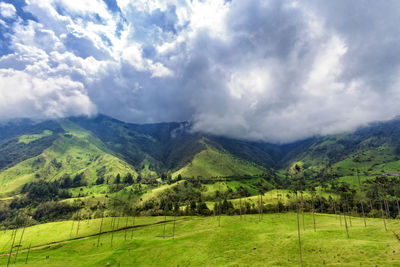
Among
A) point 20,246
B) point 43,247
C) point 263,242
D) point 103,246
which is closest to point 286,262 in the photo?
point 263,242

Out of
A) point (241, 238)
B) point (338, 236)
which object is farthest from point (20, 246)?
point (338, 236)

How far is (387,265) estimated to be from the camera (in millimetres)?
54531

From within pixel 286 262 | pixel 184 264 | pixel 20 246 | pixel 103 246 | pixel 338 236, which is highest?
pixel 338 236

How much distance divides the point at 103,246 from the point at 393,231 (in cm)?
15782

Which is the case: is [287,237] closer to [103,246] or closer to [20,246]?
[103,246]

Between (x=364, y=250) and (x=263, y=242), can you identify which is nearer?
(x=364, y=250)

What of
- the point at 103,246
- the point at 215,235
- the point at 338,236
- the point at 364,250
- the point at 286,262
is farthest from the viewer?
the point at 103,246

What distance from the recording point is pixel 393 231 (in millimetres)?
81688

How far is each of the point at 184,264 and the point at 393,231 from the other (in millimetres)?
86976

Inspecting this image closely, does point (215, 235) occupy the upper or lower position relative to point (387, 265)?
lower

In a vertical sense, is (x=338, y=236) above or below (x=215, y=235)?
above

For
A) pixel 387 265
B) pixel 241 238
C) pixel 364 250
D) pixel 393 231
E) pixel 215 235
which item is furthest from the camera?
pixel 215 235

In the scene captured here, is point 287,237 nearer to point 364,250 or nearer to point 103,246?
point 364,250

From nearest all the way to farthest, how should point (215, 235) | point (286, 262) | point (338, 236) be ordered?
1. point (286, 262)
2. point (338, 236)
3. point (215, 235)
